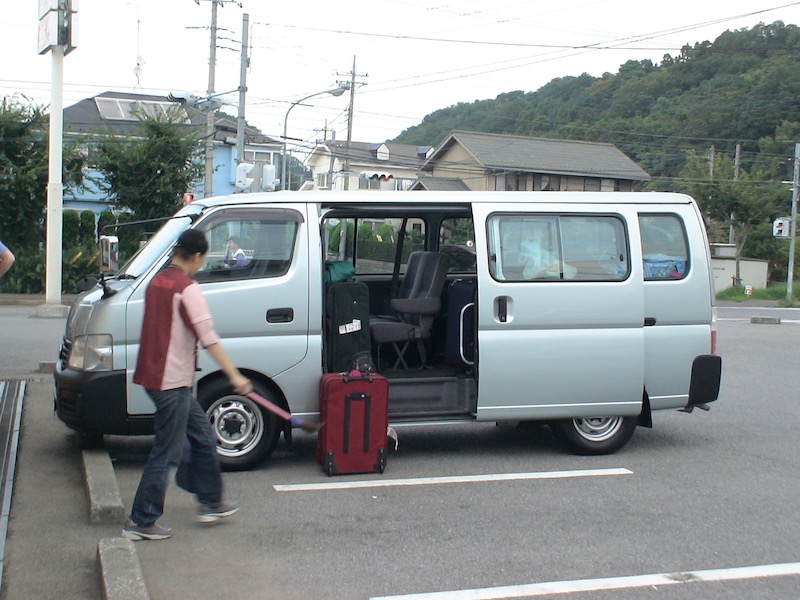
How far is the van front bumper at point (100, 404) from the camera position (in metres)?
6.73

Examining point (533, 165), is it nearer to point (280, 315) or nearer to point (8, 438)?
point (8, 438)

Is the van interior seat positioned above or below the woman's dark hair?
below

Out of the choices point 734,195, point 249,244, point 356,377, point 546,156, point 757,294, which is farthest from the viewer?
point 546,156

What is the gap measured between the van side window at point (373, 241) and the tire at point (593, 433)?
2266 mm

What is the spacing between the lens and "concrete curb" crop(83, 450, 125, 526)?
567 cm

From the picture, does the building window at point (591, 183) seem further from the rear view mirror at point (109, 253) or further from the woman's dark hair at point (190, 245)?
the woman's dark hair at point (190, 245)

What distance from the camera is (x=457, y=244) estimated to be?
8797mm

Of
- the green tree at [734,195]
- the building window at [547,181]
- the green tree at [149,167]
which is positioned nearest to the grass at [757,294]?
the green tree at [734,195]

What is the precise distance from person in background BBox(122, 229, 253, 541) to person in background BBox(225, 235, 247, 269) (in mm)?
1619

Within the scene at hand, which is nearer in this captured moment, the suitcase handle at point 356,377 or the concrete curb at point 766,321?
the suitcase handle at point 356,377

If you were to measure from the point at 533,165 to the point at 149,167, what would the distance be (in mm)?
28990

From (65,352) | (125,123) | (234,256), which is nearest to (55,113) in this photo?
(65,352)

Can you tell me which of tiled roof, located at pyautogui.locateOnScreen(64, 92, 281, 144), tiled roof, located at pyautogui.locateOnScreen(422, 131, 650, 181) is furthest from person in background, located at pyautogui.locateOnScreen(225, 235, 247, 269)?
tiled roof, located at pyautogui.locateOnScreen(422, 131, 650, 181)

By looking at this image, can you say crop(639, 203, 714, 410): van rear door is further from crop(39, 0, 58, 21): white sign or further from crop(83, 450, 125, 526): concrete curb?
crop(39, 0, 58, 21): white sign
